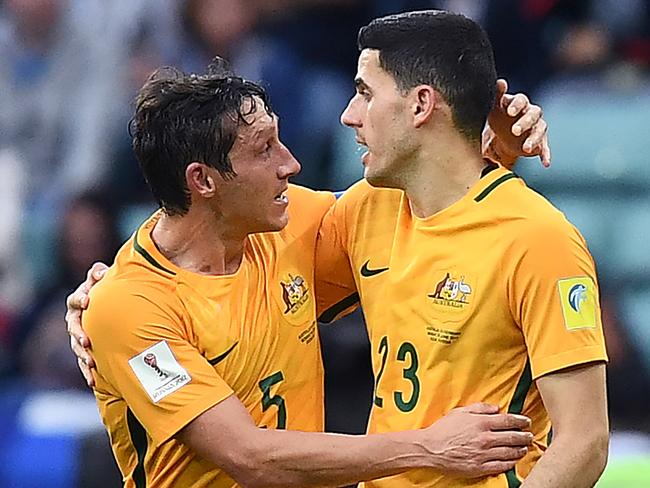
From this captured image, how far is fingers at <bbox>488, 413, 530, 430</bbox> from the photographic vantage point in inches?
119

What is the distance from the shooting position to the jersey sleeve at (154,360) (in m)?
3.21

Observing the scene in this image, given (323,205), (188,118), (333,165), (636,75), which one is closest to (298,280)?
(323,205)

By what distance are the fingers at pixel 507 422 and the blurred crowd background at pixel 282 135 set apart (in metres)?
3.08

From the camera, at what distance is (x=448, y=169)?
320 centimetres

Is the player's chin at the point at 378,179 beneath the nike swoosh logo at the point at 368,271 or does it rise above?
above

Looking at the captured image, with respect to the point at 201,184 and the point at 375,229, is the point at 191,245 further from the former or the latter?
the point at 375,229

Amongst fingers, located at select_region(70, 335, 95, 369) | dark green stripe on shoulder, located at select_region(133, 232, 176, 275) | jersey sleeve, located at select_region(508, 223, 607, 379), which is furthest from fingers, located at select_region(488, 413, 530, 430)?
fingers, located at select_region(70, 335, 95, 369)

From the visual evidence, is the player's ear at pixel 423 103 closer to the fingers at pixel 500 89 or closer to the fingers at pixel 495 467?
the fingers at pixel 500 89

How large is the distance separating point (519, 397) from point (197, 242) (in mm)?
862

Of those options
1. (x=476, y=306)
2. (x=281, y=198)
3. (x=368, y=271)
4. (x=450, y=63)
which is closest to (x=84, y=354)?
(x=281, y=198)

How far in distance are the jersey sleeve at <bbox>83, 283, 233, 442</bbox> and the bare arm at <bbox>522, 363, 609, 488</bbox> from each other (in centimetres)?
76

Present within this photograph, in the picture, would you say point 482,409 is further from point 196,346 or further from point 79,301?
point 79,301

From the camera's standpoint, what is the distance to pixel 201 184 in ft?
11.1

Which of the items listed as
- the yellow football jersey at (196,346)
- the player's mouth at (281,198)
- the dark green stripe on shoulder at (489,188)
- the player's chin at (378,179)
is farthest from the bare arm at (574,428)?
the player's mouth at (281,198)
